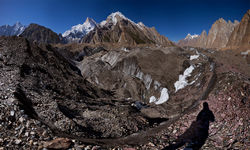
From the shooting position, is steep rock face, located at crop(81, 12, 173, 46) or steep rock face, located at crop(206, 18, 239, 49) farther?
steep rock face, located at crop(206, 18, 239, 49)

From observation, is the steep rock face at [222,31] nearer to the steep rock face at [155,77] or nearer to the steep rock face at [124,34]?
the steep rock face at [124,34]

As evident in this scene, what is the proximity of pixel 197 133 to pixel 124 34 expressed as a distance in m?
Answer: 155

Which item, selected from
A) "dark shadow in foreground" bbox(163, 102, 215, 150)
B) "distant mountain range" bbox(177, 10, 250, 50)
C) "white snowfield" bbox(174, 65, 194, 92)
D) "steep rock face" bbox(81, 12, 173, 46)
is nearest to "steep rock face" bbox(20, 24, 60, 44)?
"steep rock face" bbox(81, 12, 173, 46)

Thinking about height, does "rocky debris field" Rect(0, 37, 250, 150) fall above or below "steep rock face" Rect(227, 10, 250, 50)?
below

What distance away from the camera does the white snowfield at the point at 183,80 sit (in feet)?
78.2

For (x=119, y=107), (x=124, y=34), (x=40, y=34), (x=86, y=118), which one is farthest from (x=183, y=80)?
(x=40, y=34)

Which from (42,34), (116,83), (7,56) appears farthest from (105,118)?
(42,34)

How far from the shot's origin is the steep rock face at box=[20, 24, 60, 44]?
156400 mm

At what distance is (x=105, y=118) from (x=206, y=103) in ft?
29.9

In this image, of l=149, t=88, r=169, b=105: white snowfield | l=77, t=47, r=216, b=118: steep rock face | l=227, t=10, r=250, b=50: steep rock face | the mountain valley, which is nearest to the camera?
the mountain valley

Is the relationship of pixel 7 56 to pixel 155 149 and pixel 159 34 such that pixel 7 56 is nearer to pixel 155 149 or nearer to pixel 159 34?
pixel 155 149

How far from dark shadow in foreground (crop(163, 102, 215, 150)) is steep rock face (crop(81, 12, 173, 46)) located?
139545 mm

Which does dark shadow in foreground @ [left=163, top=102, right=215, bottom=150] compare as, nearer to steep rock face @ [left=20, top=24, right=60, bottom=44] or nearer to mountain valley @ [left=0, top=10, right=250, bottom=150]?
mountain valley @ [left=0, top=10, right=250, bottom=150]

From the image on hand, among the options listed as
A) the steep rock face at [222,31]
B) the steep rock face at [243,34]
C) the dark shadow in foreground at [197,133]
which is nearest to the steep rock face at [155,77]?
the dark shadow in foreground at [197,133]
